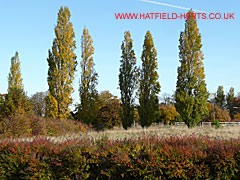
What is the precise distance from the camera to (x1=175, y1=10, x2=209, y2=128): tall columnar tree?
20547 millimetres

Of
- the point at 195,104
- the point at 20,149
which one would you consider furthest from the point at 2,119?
the point at 195,104

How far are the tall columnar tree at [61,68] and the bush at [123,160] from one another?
15303 mm

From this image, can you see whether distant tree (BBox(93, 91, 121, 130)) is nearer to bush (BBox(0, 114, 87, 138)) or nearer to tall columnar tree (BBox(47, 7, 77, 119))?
tall columnar tree (BBox(47, 7, 77, 119))

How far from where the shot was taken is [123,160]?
5102 millimetres

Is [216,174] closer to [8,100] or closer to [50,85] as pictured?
[8,100]

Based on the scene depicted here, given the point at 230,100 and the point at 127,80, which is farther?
the point at 230,100

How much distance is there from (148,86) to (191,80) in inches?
163

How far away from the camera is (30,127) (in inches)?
521

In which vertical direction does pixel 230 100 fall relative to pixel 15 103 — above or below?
above

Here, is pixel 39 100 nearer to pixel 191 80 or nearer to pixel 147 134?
pixel 191 80

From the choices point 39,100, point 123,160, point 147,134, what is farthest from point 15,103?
point 39,100

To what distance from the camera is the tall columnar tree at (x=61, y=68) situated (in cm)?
2178

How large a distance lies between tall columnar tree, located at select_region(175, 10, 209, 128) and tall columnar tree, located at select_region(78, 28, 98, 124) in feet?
27.3

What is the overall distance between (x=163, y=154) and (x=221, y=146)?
3.97 feet
